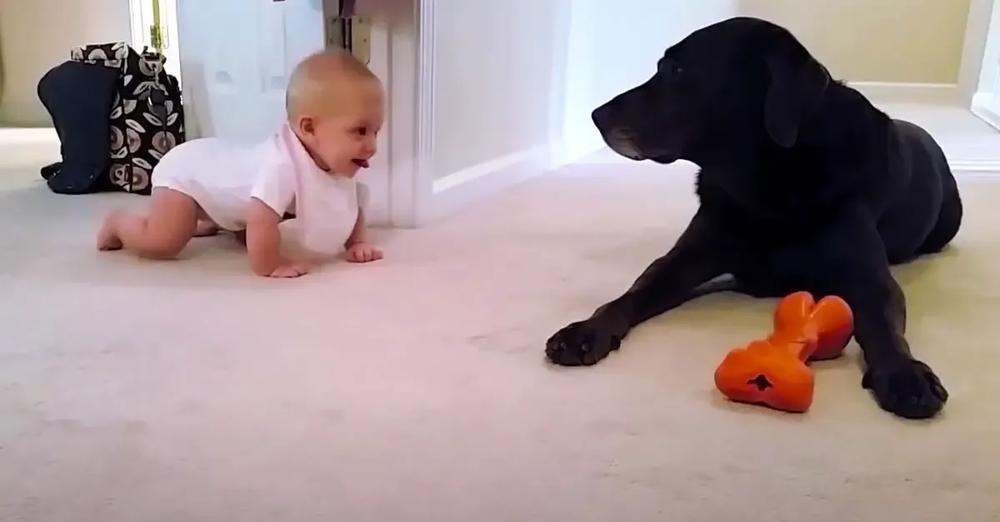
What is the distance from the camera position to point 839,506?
36.2 inches

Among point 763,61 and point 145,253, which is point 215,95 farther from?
point 763,61

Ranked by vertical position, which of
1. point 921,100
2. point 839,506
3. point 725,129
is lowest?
point 921,100

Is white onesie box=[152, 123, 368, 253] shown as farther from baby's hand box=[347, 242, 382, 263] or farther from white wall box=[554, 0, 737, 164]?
white wall box=[554, 0, 737, 164]

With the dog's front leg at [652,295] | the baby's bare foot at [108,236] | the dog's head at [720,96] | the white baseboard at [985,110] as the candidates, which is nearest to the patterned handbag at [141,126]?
the baby's bare foot at [108,236]

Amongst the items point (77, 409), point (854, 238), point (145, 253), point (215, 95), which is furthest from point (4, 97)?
point (854, 238)

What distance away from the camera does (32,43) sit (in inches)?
139

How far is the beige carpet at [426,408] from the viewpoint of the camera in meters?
0.91

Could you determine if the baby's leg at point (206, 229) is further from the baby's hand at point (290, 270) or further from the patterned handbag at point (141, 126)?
the patterned handbag at point (141, 126)

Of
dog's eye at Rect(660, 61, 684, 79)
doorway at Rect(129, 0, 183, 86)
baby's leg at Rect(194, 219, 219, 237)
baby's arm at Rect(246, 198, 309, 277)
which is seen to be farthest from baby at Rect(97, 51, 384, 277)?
doorway at Rect(129, 0, 183, 86)

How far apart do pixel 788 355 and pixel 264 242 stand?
87 centimetres

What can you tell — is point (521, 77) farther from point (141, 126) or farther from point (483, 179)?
point (141, 126)

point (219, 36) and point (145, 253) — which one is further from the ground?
point (219, 36)

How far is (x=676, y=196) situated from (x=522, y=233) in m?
0.62

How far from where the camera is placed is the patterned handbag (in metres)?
2.29
